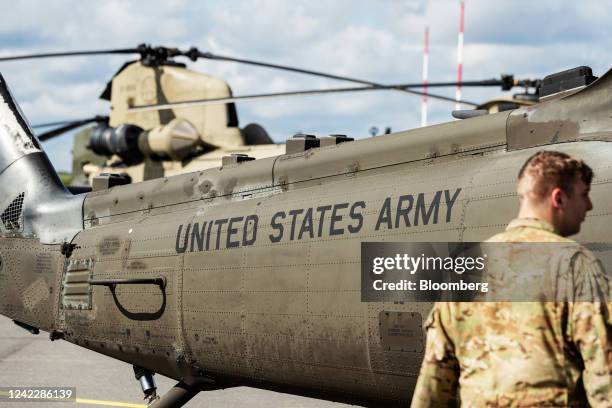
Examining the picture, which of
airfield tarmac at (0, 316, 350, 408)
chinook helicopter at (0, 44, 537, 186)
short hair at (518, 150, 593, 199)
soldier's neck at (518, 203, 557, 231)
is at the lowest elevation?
airfield tarmac at (0, 316, 350, 408)

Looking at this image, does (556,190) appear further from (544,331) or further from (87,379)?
(87,379)

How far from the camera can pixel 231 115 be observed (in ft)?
68.0

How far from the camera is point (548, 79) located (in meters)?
4.70

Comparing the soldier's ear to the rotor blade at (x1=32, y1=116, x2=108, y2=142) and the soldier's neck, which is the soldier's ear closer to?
the soldier's neck

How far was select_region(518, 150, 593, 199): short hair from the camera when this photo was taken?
2.68 metres

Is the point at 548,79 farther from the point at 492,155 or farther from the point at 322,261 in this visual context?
the point at 322,261

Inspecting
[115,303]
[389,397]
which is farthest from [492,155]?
[115,303]

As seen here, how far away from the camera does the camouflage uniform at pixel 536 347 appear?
257cm

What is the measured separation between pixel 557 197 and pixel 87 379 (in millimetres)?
8360

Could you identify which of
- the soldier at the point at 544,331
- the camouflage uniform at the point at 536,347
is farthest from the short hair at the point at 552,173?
the camouflage uniform at the point at 536,347

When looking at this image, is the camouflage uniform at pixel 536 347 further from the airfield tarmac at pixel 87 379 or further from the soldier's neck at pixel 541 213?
the airfield tarmac at pixel 87 379

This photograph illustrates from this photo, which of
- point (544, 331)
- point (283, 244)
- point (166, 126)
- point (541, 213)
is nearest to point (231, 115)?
point (166, 126)

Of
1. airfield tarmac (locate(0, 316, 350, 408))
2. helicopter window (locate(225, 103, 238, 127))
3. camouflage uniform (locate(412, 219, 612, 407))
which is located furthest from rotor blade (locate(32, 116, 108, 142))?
camouflage uniform (locate(412, 219, 612, 407))

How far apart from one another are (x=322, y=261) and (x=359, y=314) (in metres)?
0.42
